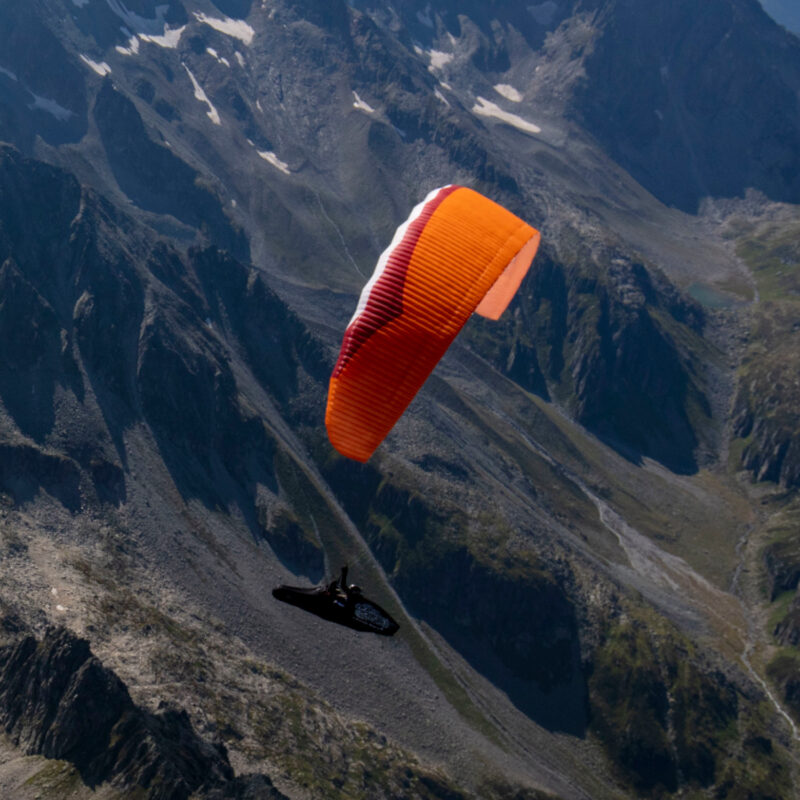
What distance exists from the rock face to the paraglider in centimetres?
3424

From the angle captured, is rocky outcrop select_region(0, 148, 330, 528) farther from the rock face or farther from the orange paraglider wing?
the orange paraglider wing

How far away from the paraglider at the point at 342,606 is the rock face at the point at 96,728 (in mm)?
34236

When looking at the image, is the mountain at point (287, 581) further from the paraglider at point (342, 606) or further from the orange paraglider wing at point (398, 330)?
the orange paraglider wing at point (398, 330)

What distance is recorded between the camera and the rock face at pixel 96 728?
199 feet

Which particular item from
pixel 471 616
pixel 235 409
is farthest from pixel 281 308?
pixel 471 616

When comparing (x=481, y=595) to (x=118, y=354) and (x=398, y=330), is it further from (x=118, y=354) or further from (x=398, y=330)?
(x=398, y=330)

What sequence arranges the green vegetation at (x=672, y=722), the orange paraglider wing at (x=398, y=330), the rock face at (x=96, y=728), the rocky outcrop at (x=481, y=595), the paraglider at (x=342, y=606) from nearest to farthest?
the paraglider at (x=342, y=606) < the orange paraglider wing at (x=398, y=330) < the rock face at (x=96, y=728) < the green vegetation at (x=672, y=722) < the rocky outcrop at (x=481, y=595)

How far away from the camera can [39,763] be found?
203ft

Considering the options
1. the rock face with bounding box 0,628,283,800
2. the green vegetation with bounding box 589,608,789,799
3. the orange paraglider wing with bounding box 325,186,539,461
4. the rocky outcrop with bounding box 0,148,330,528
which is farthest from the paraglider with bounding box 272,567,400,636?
the green vegetation with bounding box 589,608,789,799

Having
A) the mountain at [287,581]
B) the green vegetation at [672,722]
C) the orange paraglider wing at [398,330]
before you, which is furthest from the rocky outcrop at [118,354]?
the orange paraglider wing at [398,330]

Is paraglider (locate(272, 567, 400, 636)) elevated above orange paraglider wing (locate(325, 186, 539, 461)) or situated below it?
below

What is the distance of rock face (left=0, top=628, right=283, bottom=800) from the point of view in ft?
199

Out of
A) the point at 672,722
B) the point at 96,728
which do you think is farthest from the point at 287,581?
the point at 672,722

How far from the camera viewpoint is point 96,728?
2527 inches
